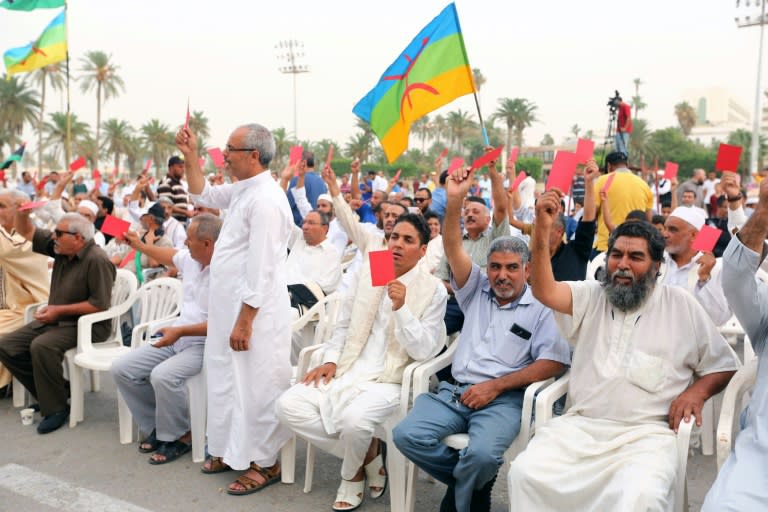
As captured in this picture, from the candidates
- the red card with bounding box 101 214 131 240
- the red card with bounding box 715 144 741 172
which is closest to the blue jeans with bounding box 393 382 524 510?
the red card with bounding box 715 144 741 172

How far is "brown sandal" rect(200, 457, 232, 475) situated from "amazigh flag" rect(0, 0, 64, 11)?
7953 mm

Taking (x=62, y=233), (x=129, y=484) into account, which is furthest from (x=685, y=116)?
Answer: (x=129, y=484)

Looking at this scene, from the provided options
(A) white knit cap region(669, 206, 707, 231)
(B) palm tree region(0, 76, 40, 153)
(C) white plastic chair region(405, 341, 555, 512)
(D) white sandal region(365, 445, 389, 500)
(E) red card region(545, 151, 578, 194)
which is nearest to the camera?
(E) red card region(545, 151, 578, 194)

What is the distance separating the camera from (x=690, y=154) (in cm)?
5712

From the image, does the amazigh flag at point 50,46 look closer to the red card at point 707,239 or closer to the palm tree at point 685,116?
the red card at point 707,239

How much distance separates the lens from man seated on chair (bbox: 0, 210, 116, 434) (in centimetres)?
487

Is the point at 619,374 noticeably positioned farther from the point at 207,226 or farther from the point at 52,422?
the point at 52,422

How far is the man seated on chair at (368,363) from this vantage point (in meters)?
3.55

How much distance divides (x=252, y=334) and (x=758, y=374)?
253cm

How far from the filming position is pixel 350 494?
3.60 m

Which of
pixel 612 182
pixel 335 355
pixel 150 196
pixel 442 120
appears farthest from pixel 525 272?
pixel 442 120

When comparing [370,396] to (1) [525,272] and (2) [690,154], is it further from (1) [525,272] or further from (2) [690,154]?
(2) [690,154]

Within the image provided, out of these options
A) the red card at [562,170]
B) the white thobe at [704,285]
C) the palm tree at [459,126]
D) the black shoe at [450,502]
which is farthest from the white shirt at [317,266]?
the palm tree at [459,126]

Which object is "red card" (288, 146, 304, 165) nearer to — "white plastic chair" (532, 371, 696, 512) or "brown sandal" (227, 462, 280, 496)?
"brown sandal" (227, 462, 280, 496)
